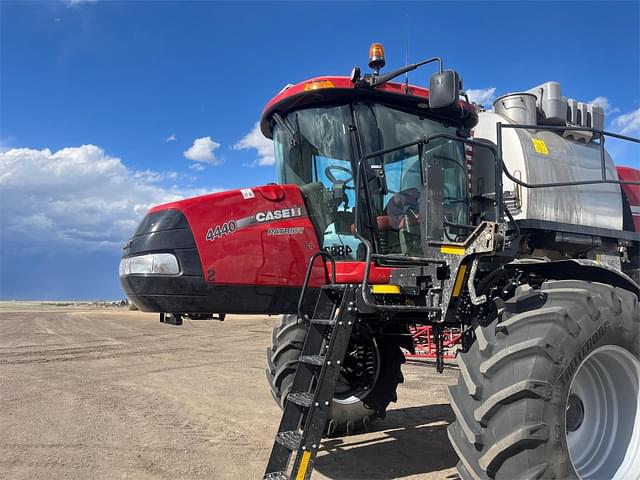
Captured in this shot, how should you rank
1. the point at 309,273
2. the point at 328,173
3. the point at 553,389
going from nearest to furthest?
the point at 553,389 < the point at 309,273 < the point at 328,173

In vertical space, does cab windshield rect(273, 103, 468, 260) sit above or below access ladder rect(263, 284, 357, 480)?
above

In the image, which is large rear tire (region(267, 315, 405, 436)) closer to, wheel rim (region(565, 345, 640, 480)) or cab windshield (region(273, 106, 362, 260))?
cab windshield (region(273, 106, 362, 260))

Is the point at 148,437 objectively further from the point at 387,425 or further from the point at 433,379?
the point at 433,379

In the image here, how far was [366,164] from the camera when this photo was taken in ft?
14.7

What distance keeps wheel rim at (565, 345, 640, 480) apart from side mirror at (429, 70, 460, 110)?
6.83 ft

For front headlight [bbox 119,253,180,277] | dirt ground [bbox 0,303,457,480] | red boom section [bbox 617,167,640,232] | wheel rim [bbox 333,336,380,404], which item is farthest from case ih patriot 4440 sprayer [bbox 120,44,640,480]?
dirt ground [bbox 0,303,457,480]

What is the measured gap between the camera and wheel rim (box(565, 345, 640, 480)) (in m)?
3.94

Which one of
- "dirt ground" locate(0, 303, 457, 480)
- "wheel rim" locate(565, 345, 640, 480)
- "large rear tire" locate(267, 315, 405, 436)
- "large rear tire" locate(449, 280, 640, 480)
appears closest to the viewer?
"large rear tire" locate(449, 280, 640, 480)

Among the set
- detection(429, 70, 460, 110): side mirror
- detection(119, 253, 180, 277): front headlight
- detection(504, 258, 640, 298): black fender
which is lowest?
detection(504, 258, 640, 298): black fender

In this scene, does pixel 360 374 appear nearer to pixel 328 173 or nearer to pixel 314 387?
pixel 314 387

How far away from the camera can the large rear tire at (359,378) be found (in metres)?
5.85

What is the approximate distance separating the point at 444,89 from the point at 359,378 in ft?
11.2

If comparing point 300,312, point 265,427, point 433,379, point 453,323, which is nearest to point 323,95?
point 300,312

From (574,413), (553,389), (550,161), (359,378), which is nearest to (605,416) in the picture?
(574,413)
